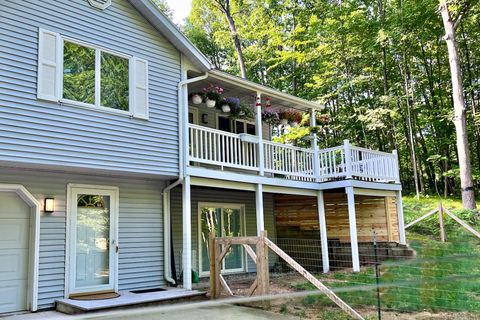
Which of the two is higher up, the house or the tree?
the tree

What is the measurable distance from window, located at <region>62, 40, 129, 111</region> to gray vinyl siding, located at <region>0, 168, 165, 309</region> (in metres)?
1.52

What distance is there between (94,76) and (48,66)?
2.90 feet

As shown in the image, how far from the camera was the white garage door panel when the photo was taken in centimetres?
683

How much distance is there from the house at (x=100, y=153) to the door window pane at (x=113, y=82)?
0.02m

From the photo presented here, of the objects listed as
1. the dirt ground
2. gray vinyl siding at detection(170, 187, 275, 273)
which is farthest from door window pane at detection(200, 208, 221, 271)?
the dirt ground

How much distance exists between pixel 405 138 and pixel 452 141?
3359 millimetres

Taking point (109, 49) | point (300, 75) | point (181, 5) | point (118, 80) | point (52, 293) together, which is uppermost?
point (181, 5)

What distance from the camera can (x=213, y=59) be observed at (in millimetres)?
27453

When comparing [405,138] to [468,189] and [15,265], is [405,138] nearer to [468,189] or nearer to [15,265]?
[468,189]

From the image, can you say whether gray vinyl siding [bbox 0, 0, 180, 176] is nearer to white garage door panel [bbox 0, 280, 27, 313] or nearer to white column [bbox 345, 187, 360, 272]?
white garage door panel [bbox 0, 280, 27, 313]

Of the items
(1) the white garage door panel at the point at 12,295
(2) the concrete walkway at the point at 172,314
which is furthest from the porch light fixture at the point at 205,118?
(1) the white garage door panel at the point at 12,295

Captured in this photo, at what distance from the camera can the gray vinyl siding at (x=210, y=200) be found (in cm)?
1014

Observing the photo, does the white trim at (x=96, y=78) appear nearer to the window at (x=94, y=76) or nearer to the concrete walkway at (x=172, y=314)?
the window at (x=94, y=76)

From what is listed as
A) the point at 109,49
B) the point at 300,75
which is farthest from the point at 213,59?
the point at 109,49
